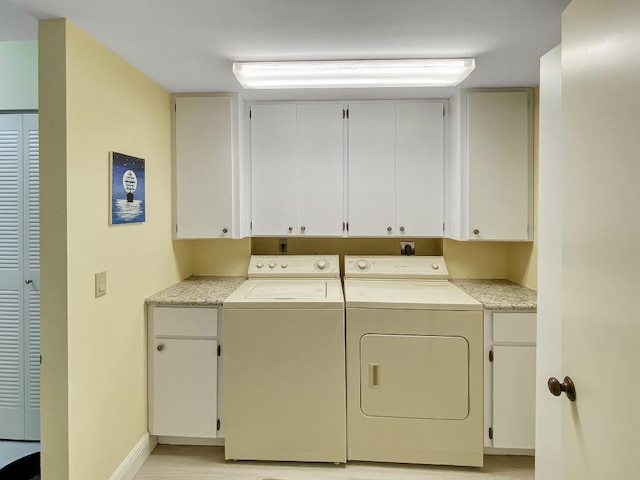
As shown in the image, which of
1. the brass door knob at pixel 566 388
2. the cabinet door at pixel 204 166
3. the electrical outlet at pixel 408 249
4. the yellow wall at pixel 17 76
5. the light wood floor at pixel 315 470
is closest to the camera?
the brass door knob at pixel 566 388

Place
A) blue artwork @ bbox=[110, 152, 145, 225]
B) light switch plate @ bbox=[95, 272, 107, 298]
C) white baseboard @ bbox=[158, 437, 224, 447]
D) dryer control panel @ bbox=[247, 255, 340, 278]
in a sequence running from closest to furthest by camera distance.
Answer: light switch plate @ bbox=[95, 272, 107, 298], blue artwork @ bbox=[110, 152, 145, 225], white baseboard @ bbox=[158, 437, 224, 447], dryer control panel @ bbox=[247, 255, 340, 278]

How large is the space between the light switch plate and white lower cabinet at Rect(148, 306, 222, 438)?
19.0 inches

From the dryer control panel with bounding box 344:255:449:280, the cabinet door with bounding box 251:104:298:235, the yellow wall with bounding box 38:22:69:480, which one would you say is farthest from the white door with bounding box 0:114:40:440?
the dryer control panel with bounding box 344:255:449:280

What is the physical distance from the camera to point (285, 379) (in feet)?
7.09

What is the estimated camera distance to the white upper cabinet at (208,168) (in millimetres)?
2596

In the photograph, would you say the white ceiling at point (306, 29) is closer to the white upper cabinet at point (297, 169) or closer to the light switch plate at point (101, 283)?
the white upper cabinet at point (297, 169)

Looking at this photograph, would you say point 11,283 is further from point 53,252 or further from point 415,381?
point 415,381

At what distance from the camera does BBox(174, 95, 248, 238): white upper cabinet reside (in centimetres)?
260

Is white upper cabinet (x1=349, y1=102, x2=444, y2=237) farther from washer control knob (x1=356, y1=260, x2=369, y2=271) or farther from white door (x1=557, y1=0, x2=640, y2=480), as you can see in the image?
white door (x1=557, y1=0, x2=640, y2=480)

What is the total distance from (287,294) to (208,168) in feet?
3.50

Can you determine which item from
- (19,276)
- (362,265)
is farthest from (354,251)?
(19,276)

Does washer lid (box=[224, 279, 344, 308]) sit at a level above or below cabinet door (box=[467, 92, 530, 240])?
below

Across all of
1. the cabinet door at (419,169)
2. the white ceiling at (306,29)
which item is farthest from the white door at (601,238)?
the cabinet door at (419,169)

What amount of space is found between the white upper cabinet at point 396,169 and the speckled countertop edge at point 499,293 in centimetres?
46
